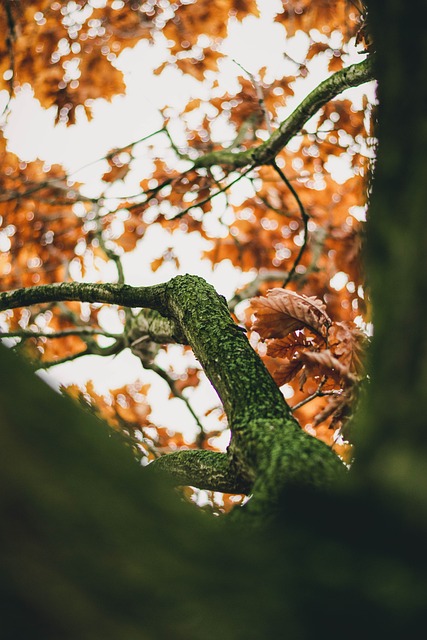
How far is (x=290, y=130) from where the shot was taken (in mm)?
2154

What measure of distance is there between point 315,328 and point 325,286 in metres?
2.98

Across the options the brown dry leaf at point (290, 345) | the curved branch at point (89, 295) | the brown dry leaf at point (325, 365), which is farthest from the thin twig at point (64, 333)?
the brown dry leaf at point (325, 365)

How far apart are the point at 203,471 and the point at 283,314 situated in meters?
0.57

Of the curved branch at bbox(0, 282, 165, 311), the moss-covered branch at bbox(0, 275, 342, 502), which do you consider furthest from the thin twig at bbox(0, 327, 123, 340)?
the moss-covered branch at bbox(0, 275, 342, 502)

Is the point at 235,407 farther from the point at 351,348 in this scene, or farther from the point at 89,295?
the point at 89,295

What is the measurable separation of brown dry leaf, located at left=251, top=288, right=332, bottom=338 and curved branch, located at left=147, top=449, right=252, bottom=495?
0.45 m

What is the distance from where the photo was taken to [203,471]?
3.98 ft

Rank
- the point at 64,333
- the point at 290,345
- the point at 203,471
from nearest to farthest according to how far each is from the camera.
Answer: the point at 203,471 < the point at 290,345 < the point at 64,333

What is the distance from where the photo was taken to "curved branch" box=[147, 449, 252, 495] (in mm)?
1073

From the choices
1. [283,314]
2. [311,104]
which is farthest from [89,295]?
[311,104]

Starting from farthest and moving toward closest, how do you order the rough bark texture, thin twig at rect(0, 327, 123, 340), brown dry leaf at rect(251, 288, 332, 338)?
1. thin twig at rect(0, 327, 123, 340)
2. brown dry leaf at rect(251, 288, 332, 338)
3. the rough bark texture

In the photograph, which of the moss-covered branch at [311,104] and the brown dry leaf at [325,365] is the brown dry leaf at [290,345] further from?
the moss-covered branch at [311,104]

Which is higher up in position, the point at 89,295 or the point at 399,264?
the point at 89,295

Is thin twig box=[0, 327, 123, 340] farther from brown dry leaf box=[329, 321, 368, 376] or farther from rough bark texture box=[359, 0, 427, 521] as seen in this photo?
rough bark texture box=[359, 0, 427, 521]
